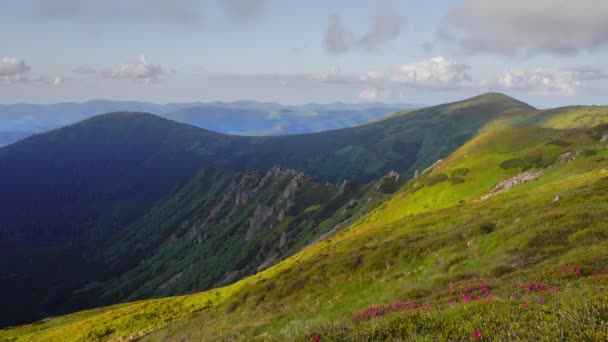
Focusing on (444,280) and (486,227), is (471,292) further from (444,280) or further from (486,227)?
(486,227)

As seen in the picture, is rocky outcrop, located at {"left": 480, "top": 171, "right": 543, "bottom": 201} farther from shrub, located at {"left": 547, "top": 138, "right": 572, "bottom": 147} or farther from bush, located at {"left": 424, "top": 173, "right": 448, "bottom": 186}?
shrub, located at {"left": 547, "top": 138, "right": 572, "bottom": 147}

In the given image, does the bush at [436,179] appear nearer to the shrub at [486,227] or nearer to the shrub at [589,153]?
the shrub at [589,153]

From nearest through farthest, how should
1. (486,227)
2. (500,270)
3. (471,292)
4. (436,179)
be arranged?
(471,292) → (500,270) → (486,227) → (436,179)

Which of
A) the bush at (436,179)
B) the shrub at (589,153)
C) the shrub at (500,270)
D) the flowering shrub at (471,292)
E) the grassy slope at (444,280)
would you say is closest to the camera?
the grassy slope at (444,280)

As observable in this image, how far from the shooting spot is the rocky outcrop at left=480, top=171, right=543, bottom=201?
98.8 meters

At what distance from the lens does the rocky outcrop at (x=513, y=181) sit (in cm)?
9881

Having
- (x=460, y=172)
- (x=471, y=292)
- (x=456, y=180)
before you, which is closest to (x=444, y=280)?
(x=471, y=292)

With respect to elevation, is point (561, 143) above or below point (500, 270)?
above

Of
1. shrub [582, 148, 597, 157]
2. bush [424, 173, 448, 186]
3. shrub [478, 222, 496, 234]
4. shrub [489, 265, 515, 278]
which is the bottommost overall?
bush [424, 173, 448, 186]

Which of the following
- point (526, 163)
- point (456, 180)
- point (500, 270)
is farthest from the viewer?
point (456, 180)

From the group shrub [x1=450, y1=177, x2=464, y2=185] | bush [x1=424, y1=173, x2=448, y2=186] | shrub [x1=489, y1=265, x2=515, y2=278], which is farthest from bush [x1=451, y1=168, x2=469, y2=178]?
shrub [x1=489, y1=265, x2=515, y2=278]

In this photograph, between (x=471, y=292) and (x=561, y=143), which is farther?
(x=561, y=143)

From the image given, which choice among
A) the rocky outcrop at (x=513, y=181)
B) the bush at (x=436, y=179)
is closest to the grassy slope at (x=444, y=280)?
the rocky outcrop at (x=513, y=181)

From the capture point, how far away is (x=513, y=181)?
102562mm
